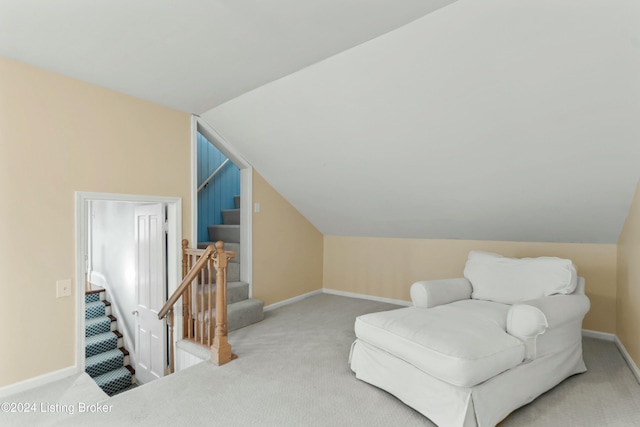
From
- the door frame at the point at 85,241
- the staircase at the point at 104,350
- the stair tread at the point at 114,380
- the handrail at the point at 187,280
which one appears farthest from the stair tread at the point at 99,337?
the door frame at the point at 85,241

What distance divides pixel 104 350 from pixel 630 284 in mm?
5466

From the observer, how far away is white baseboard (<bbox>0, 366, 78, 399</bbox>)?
218cm

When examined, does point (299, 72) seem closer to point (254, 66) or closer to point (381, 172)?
point (254, 66)

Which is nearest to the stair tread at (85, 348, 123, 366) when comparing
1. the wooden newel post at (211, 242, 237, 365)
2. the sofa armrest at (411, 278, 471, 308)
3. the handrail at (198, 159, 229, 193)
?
the wooden newel post at (211, 242, 237, 365)

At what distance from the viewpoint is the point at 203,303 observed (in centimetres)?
287

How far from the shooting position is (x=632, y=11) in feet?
4.90

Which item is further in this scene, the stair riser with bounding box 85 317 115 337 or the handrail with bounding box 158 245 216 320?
the stair riser with bounding box 85 317 115 337

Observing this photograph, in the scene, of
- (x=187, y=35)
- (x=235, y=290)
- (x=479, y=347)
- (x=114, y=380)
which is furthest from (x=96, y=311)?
(x=479, y=347)

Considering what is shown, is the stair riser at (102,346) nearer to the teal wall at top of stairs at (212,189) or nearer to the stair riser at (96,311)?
the stair riser at (96,311)

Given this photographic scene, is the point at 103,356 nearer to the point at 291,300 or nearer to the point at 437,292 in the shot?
the point at 291,300

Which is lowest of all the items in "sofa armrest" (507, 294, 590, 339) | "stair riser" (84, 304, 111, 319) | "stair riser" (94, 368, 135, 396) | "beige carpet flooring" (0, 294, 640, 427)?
"stair riser" (94, 368, 135, 396)

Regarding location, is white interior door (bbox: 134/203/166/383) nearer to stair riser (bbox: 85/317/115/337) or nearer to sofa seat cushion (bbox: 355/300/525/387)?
stair riser (bbox: 85/317/115/337)

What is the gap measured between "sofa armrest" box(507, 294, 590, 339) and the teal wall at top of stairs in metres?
4.12

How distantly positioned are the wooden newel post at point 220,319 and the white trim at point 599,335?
Result: 3469 mm
